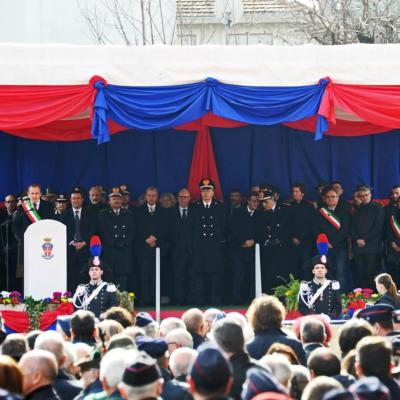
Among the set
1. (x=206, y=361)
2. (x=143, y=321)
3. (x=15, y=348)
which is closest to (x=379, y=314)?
(x=143, y=321)

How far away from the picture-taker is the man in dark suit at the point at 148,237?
13.8 metres

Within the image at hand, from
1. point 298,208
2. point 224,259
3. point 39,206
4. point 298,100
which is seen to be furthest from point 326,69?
point 39,206

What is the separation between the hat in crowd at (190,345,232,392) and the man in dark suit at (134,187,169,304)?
9145mm

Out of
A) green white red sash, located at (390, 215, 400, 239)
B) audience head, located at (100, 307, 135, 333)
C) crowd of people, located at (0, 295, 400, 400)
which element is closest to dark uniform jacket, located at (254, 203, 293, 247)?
green white red sash, located at (390, 215, 400, 239)

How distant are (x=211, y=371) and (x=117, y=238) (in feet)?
29.7

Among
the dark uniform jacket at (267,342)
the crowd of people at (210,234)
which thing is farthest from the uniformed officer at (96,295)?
the dark uniform jacket at (267,342)

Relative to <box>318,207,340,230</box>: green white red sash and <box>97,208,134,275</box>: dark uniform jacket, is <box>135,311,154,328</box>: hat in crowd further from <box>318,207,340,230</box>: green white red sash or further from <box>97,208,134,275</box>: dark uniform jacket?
<box>318,207,340,230</box>: green white red sash

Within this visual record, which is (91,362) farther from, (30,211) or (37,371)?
(30,211)

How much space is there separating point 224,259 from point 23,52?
13.0ft

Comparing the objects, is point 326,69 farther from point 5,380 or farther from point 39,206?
point 5,380

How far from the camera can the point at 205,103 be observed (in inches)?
492

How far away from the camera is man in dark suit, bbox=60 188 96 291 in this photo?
43.9 ft

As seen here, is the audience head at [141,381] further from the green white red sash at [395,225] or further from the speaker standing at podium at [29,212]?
the green white red sash at [395,225]

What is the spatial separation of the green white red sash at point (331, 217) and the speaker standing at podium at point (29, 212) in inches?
138
